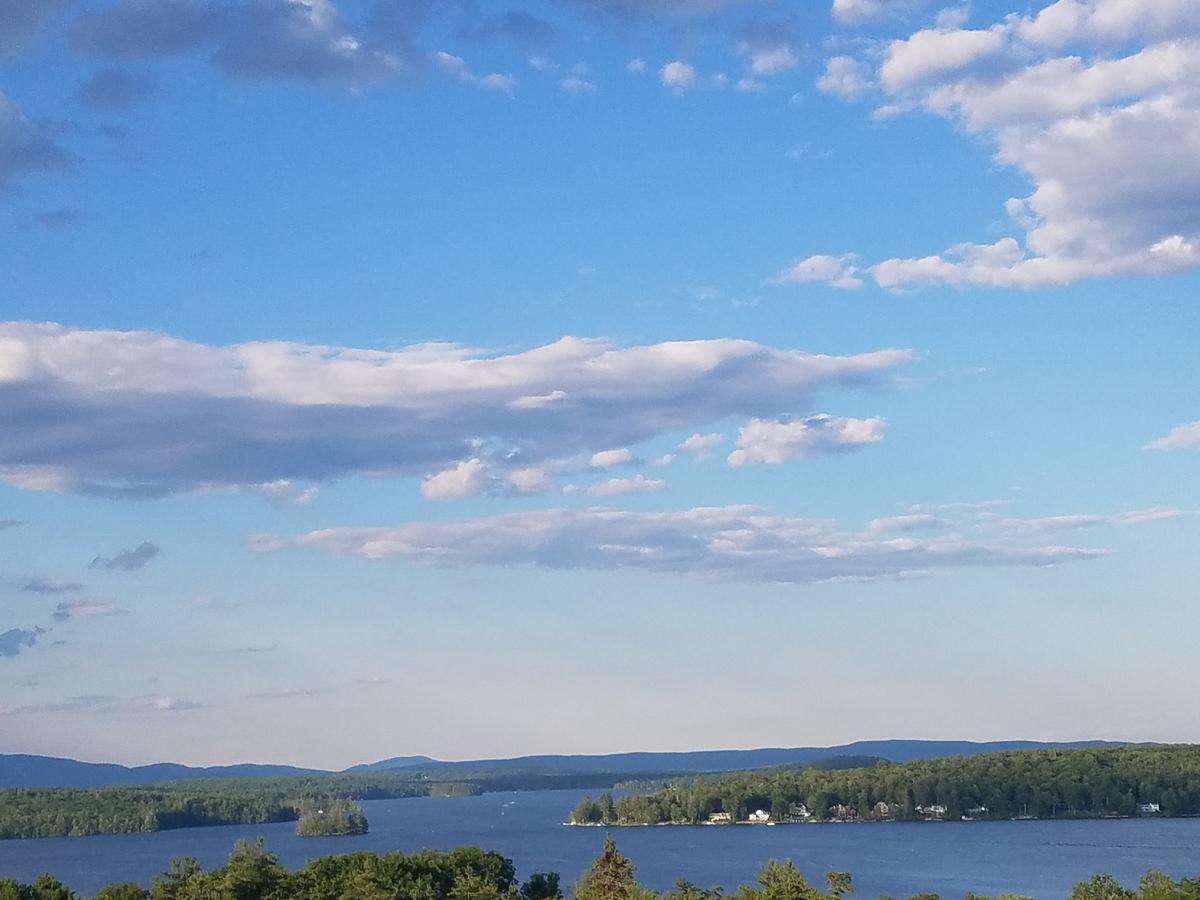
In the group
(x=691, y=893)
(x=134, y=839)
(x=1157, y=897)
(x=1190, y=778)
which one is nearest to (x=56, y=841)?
(x=134, y=839)

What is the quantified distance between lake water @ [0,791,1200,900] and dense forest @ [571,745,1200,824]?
433cm

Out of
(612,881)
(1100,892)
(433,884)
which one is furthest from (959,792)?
(612,881)

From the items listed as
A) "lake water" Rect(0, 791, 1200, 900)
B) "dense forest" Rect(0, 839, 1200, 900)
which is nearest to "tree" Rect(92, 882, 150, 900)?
"dense forest" Rect(0, 839, 1200, 900)

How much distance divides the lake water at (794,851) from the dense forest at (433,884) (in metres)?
32.1

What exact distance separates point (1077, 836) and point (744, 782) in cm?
5121

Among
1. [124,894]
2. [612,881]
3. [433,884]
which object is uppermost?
[612,881]

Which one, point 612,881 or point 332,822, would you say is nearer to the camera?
point 612,881

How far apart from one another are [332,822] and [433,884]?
113 meters

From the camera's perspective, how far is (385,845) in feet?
435

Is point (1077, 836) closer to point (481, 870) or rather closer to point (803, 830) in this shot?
point (803, 830)

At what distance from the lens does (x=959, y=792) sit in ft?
481

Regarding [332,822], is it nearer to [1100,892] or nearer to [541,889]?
[541,889]

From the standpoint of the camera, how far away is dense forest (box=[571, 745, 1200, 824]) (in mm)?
141000

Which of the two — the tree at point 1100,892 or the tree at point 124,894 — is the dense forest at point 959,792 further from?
the tree at point 124,894
